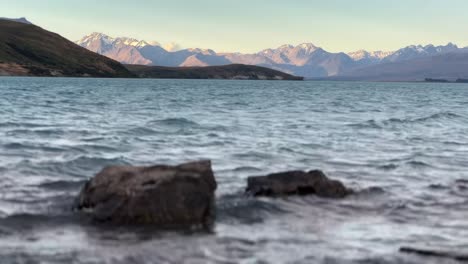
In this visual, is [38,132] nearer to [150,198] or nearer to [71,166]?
[71,166]

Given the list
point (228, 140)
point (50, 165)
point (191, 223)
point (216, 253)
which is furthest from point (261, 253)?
point (228, 140)

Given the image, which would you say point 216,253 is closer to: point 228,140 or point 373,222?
point 373,222

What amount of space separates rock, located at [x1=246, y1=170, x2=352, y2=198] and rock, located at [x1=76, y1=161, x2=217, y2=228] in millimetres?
2772

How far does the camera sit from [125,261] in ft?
38.4

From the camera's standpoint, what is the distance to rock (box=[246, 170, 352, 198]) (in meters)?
18.5

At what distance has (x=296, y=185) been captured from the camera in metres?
18.8

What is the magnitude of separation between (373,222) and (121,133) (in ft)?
77.4

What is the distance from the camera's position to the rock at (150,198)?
14.7 m

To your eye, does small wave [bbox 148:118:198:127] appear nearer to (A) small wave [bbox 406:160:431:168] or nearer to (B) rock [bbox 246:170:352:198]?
(A) small wave [bbox 406:160:431:168]

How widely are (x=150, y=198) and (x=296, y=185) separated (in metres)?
5.88

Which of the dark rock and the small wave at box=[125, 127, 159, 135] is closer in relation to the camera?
the dark rock

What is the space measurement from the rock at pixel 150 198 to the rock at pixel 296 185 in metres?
2.77

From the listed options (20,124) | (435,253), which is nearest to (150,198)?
(435,253)

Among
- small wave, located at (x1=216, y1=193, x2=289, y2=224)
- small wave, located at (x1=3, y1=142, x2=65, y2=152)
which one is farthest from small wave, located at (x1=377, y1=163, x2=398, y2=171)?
small wave, located at (x1=3, y1=142, x2=65, y2=152)
